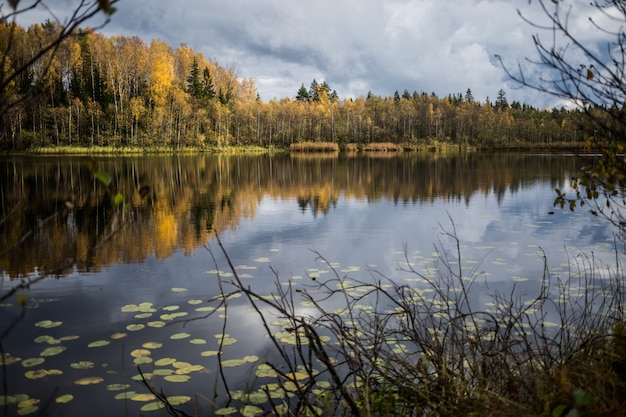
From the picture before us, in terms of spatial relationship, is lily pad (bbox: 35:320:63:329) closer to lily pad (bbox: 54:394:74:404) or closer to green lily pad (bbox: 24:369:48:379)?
green lily pad (bbox: 24:369:48:379)

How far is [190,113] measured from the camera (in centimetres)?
6775

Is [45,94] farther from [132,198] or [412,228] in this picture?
[132,198]

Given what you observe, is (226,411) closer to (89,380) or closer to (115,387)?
(115,387)

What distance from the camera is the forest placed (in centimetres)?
5706

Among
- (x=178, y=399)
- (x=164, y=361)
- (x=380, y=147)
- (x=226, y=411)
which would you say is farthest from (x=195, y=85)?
(x=226, y=411)

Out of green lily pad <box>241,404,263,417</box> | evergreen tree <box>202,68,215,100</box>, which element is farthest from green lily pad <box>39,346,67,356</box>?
evergreen tree <box>202,68,215,100</box>

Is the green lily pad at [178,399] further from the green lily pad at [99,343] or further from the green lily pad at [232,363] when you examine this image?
the green lily pad at [99,343]

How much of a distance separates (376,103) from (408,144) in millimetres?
22443

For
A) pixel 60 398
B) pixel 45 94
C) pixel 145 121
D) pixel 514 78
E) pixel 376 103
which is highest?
pixel 376 103

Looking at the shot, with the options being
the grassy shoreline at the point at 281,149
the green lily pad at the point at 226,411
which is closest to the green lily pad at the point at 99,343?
the green lily pad at the point at 226,411

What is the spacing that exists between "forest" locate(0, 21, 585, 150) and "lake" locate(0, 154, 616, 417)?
2488cm

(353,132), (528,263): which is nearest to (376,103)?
(353,132)

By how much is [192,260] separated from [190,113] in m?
61.4

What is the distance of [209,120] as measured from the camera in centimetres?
6931
